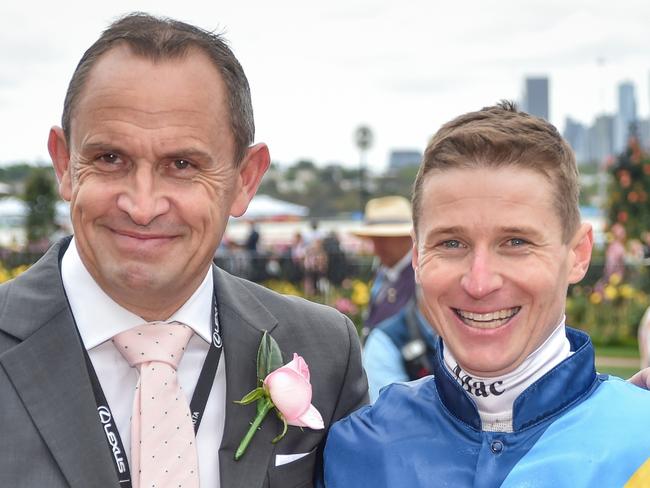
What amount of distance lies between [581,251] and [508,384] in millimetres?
428

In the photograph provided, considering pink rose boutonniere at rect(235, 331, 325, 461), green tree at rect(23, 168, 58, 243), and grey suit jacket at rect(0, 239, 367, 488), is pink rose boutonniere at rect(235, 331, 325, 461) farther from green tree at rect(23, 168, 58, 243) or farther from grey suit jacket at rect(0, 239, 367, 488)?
green tree at rect(23, 168, 58, 243)

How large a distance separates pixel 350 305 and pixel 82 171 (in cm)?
1021

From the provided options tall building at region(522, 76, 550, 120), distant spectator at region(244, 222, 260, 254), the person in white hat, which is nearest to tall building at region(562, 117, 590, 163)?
tall building at region(522, 76, 550, 120)

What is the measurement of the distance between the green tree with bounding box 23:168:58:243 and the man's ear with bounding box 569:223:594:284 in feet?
66.7

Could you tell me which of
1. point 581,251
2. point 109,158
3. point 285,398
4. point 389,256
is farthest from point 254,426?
point 389,256

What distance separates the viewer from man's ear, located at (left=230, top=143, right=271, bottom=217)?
2.52 m

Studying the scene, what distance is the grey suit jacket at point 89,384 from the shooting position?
83.7 inches

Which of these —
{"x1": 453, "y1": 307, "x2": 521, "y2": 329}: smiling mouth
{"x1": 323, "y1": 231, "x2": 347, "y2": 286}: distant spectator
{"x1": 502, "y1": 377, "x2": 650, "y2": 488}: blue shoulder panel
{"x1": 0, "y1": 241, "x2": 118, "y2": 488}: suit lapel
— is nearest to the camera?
{"x1": 502, "y1": 377, "x2": 650, "y2": 488}: blue shoulder panel

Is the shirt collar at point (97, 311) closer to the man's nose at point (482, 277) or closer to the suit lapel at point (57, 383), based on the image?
the suit lapel at point (57, 383)

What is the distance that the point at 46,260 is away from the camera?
2.50 metres

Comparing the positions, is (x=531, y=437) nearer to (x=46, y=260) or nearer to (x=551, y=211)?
(x=551, y=211)

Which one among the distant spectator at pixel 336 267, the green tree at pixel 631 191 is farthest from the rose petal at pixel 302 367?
the green tree at pixel 631 191

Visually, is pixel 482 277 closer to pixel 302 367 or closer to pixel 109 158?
pixel 302 367

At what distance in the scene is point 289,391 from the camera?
2379 mm
